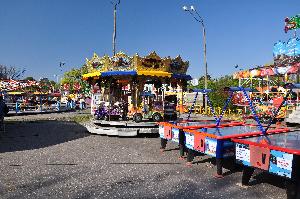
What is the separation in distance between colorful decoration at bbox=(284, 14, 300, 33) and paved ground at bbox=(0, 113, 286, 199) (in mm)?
24843

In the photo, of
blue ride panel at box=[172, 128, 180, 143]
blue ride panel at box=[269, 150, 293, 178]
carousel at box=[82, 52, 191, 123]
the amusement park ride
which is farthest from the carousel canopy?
blue ride panel at box=[269, 150, 293, 178]

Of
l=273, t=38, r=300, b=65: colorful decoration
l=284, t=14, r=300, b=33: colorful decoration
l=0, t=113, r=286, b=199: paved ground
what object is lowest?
l=0, t=113, r=286, b=199: paved ground

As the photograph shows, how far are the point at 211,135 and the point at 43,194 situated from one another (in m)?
3.91

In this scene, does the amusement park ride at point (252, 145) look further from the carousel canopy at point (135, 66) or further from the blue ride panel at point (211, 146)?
the carousel canopy at point (135, 66)

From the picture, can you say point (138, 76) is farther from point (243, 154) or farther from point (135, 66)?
point (243, 154)

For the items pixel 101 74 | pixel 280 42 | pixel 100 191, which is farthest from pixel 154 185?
pixel 280 42

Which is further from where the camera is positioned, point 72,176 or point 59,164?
point 59,164

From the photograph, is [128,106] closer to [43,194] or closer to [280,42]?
[43,194]

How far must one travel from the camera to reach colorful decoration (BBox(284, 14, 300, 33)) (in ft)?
98.0

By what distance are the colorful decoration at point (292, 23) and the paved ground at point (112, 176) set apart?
24843 millimetres

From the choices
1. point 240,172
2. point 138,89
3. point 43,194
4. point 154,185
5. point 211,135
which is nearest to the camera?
point 43,194

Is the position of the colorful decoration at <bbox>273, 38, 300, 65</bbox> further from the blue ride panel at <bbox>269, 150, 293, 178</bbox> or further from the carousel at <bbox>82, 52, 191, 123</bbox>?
the blue ride panel at <bbox>269, 150, 293, 178</bbox>

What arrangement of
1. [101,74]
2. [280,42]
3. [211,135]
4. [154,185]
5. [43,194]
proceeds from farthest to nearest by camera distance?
[280,42]
[101,74]
[211,135]
[154,185]
[43,194]

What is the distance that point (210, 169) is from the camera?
26.1 feet
